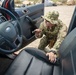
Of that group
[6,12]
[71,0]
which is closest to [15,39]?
[6,12]

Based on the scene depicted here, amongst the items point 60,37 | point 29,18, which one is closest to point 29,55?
point 60,37

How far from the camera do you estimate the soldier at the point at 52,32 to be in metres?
1.99

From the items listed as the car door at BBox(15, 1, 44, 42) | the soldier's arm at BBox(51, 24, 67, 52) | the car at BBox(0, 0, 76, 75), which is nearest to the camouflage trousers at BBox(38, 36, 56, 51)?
the car door at BBox(15, 1, 44, 42)

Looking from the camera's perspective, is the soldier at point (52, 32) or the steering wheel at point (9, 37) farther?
the soldier at point (52, 32)

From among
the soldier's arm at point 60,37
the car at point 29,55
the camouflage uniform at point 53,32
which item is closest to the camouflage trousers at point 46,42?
the camouflage uniform at point 53,32

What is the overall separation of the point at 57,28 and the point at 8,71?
0.83 meters

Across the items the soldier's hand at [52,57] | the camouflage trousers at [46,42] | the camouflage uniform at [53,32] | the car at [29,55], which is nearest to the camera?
the car at [29,55]

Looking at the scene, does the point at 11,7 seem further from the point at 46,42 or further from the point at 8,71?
the point at 8,71

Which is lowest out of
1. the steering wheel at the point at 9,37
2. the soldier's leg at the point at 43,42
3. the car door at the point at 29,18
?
the soldier's leg at the point at 43,42

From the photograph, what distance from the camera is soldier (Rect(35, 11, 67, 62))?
1.99m

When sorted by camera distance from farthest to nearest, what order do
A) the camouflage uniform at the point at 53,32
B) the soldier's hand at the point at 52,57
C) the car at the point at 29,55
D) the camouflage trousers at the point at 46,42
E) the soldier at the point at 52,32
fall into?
the camouflage trousers at the point at 46,42
the camouflage uniform at the point at 53,32
the soldier at the point at 52,32
the soldier's hand at the point at 52,57
the car at the point at 29,55

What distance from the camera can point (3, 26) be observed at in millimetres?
1782

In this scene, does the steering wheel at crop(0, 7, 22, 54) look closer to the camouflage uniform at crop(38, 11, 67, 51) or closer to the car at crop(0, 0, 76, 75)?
the car at crop(0, 0, 76, 75)

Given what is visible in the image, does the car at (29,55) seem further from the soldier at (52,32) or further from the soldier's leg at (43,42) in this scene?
the soldier's leg at (43,42)
